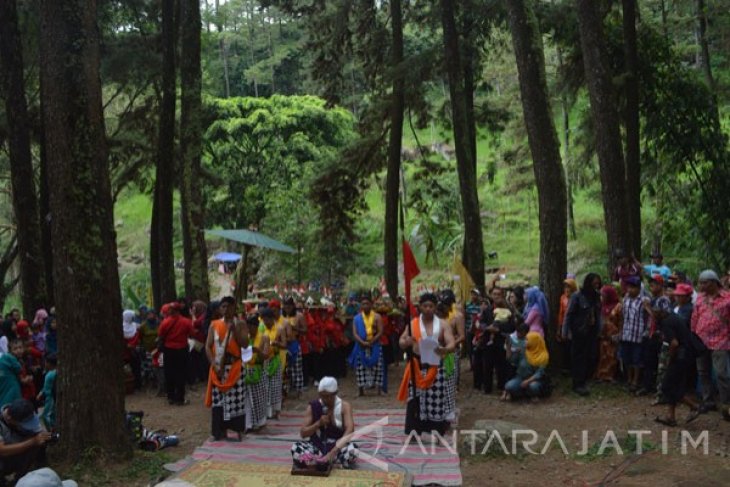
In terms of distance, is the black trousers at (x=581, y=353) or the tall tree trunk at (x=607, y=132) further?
the tall tree trunk at (x=607, y=132)

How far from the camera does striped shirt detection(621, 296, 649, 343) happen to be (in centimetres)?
1110

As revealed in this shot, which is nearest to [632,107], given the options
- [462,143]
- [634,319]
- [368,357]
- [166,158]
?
[462,143]

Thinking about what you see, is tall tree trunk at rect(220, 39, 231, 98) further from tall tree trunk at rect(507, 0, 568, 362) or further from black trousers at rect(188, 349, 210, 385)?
tall tree trunk at rect(507, 0, 568, 362)

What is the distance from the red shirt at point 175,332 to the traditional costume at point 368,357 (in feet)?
9.41

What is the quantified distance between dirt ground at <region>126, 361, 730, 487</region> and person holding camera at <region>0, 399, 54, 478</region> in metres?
1.93

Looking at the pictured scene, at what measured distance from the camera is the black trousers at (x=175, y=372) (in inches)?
491

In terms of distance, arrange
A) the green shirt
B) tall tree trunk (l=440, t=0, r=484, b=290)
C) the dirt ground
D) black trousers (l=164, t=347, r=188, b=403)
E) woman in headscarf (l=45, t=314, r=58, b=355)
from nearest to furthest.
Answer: the dirt ground → the green shirt → black trousers (l=164, t=347, r=188, b=403) → woman in headscarf (l=45, t=314, r=58, b=355) → tall tree trunk (l=440, t=0, r=484, b=290)

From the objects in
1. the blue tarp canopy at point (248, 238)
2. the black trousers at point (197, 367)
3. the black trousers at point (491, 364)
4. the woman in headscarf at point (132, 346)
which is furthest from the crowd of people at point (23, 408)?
the black trousers at point (491, 364)

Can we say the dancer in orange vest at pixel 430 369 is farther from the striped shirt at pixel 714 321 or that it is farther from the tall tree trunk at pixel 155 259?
the tall tree trunk at pixel 155 259

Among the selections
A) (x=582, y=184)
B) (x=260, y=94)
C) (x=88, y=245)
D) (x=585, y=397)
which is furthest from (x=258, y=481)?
(x=260, y=94)

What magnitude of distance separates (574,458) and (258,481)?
12.1 ft

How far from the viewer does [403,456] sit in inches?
352

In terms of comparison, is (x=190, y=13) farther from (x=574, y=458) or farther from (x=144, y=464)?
(x=574, y=458)

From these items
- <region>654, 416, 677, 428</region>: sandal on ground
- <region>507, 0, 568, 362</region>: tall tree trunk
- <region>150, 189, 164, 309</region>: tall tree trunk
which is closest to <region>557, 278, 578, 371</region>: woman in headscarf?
<region>507, 0, 568, 362</region>: tall tree trunk
